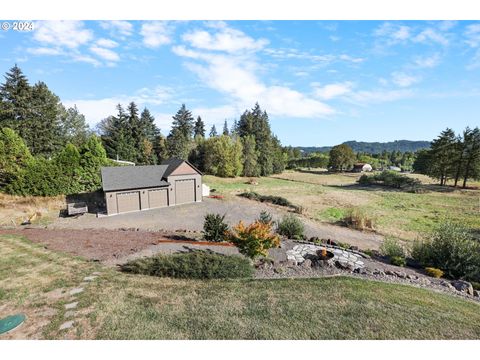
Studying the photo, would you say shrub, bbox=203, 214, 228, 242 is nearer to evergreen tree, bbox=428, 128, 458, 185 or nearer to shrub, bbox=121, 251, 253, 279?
shrub, bbox=121, 251, 253, 279

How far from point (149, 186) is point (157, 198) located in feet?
4.75

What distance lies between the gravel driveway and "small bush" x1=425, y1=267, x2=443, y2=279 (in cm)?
408

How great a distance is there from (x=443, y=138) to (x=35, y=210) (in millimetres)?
55094

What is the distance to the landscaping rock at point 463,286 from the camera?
25.9 ft

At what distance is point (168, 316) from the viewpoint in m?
5.63

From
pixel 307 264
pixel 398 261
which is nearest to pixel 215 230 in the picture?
pixel 307 264

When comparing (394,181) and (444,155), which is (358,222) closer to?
(394,181)

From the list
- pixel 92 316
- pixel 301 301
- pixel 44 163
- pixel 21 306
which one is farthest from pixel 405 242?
pixel 44 163

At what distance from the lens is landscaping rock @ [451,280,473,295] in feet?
25.9

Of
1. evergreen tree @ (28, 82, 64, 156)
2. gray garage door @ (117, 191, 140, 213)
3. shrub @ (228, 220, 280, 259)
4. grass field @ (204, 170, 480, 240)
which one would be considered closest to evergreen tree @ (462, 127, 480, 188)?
grass field @ (204, 170, 480, 240)

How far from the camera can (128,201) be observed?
20.7m

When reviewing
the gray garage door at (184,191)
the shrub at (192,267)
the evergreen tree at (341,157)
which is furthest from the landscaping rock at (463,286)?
the evergreen tree at (341,157)

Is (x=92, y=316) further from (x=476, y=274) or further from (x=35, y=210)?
(x=35, y=210)

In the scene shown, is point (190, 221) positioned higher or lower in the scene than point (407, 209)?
higher
